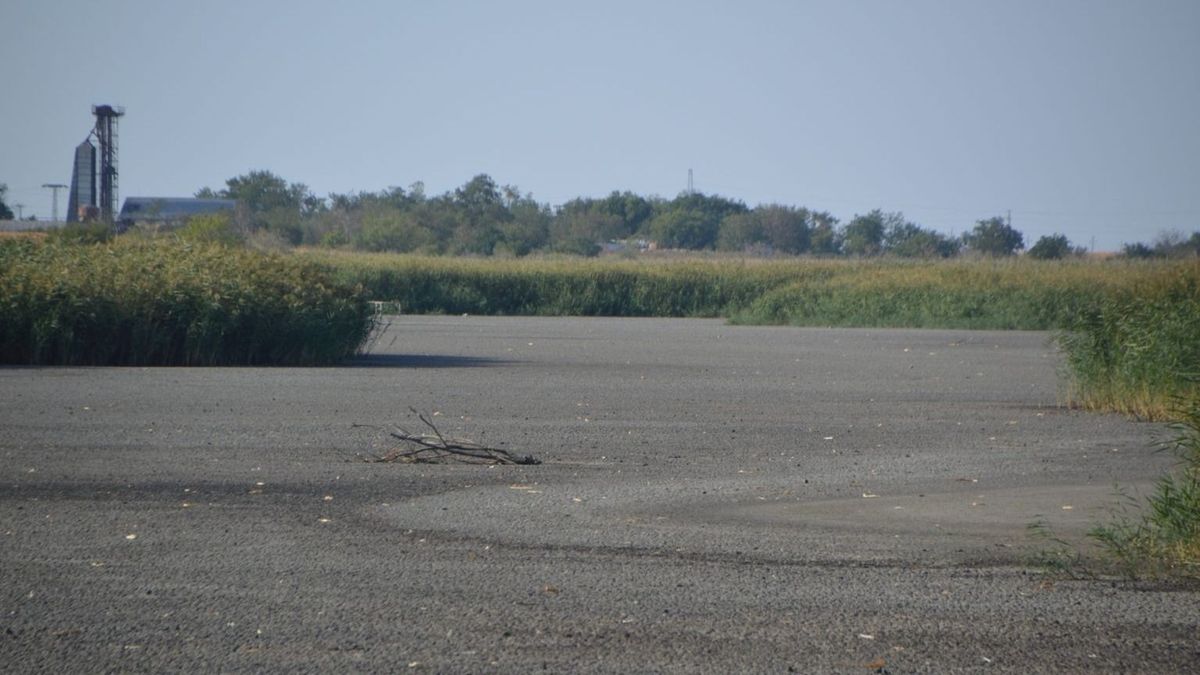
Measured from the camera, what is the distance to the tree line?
104 metres

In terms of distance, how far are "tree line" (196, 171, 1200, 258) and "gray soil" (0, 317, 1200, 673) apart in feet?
277

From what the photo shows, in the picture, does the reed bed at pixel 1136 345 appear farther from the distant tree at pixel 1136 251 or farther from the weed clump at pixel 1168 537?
the distant tree at pixel 1136 251

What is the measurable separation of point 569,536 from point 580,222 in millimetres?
114859

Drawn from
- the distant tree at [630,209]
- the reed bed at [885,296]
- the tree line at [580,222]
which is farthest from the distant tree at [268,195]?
the reed bed at [885,296]

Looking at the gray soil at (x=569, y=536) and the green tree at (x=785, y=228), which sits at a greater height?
the green tree at (x=785, y=228)

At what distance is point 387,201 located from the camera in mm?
125000

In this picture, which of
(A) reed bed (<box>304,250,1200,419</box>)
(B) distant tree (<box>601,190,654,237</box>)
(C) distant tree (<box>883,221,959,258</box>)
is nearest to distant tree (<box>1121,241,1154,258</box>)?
(A) reed bed (<box>304,250,1200,419</box>)

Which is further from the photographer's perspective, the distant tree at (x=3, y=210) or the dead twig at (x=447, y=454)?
the distant tree at (x=3, y=210)

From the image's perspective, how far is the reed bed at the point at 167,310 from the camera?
2298cm

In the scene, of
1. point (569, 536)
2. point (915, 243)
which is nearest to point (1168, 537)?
point (569, 536)

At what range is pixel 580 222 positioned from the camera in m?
123

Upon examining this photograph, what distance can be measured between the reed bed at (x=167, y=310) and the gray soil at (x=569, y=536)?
18.4 feet

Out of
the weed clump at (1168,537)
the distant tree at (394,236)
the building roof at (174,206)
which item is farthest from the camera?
the distant tree at (394,236)

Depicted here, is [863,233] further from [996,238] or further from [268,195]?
[268,195]
